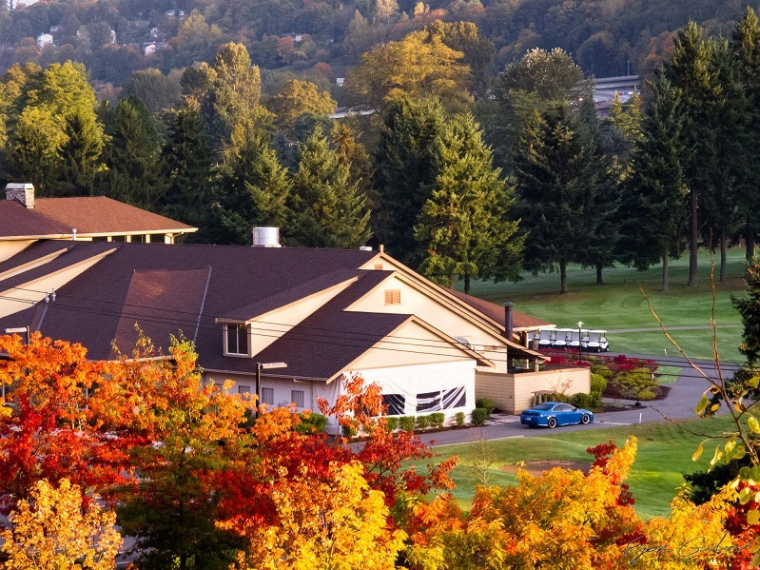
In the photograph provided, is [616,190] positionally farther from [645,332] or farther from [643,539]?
[643,539]

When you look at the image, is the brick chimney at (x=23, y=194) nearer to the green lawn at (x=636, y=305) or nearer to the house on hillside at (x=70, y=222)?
the house on hillside at (x=70, y=222)

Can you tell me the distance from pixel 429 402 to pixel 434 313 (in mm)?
5626

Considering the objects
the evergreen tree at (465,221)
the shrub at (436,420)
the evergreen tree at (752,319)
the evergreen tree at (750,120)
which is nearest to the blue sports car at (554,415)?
the shrub at (436,420)

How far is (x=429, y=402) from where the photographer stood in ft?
176

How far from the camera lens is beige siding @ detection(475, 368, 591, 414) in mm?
57281

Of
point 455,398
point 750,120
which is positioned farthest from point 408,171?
point 455,398

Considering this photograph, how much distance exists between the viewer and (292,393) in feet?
171

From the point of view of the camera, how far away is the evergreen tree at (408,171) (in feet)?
329

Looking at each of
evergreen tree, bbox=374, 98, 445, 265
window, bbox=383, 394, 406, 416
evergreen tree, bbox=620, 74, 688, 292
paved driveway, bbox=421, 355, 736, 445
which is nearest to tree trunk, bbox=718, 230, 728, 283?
evergreen tree, bbox=620, 74, 688, 292

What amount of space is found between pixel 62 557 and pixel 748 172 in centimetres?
8125

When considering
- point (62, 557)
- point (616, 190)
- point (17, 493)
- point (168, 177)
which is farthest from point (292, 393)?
point (168, 177)

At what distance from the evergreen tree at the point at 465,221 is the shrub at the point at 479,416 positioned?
122ft

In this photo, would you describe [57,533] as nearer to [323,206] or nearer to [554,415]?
[554,415]

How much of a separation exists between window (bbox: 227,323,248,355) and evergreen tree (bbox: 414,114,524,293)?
38258 mm
